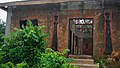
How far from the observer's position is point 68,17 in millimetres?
11648

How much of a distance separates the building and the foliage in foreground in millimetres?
6519

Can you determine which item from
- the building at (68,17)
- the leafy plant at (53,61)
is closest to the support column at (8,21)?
the building at (68,17)

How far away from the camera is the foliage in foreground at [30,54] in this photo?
183 inches

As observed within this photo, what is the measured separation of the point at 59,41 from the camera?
455 inches

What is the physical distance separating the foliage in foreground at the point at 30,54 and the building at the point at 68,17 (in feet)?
21.4

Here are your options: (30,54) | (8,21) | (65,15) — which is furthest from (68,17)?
(30,54)

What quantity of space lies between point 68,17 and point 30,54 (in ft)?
23.5

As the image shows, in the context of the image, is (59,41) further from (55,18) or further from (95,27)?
(95,27)

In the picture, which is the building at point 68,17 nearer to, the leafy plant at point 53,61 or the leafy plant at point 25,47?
the leafy plant at point 53,61

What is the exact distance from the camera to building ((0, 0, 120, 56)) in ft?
35.9

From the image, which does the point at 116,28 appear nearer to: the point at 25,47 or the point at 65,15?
the point at 65,15

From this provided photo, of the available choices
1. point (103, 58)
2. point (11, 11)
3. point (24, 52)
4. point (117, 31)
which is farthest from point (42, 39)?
point (11, 11)

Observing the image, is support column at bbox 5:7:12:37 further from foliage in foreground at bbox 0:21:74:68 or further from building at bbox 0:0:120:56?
foliage in foreground at bbox 0:21:74:68

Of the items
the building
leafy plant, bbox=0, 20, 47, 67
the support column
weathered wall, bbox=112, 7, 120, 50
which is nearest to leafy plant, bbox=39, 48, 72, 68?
leafy plant, bbox=0, 20, 47, 67
